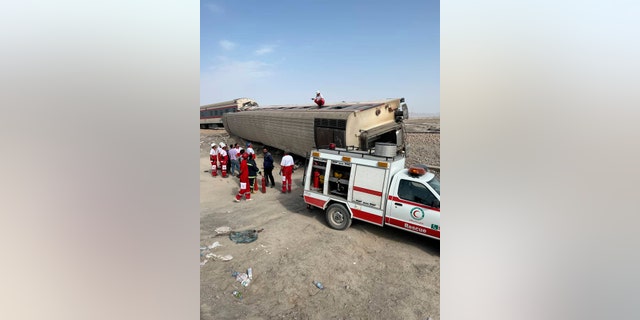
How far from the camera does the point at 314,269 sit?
2.82 metres

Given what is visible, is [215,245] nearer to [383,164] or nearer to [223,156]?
[383,164]

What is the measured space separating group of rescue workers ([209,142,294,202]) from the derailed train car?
0.90 m

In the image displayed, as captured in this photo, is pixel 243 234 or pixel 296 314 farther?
pixel 243 234

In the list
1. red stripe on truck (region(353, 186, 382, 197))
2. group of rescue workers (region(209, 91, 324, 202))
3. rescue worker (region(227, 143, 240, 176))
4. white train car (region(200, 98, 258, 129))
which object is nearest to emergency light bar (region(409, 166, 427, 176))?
red stripe on truck (region(353, 186, 382, 197))

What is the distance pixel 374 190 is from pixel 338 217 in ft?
2.50

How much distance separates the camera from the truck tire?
3920 mm

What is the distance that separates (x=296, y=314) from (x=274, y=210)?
265 cm

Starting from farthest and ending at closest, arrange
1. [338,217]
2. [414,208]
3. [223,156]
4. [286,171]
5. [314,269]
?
[223,156] < [286,171] < [338,217] < [414,208] < [314,269]

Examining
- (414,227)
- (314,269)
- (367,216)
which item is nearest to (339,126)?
(367,216)

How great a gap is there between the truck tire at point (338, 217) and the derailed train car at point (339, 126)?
1277 millimetres

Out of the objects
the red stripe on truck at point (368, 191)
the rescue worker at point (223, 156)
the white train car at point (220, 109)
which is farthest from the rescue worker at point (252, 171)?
the white train car at point (220, 109)
